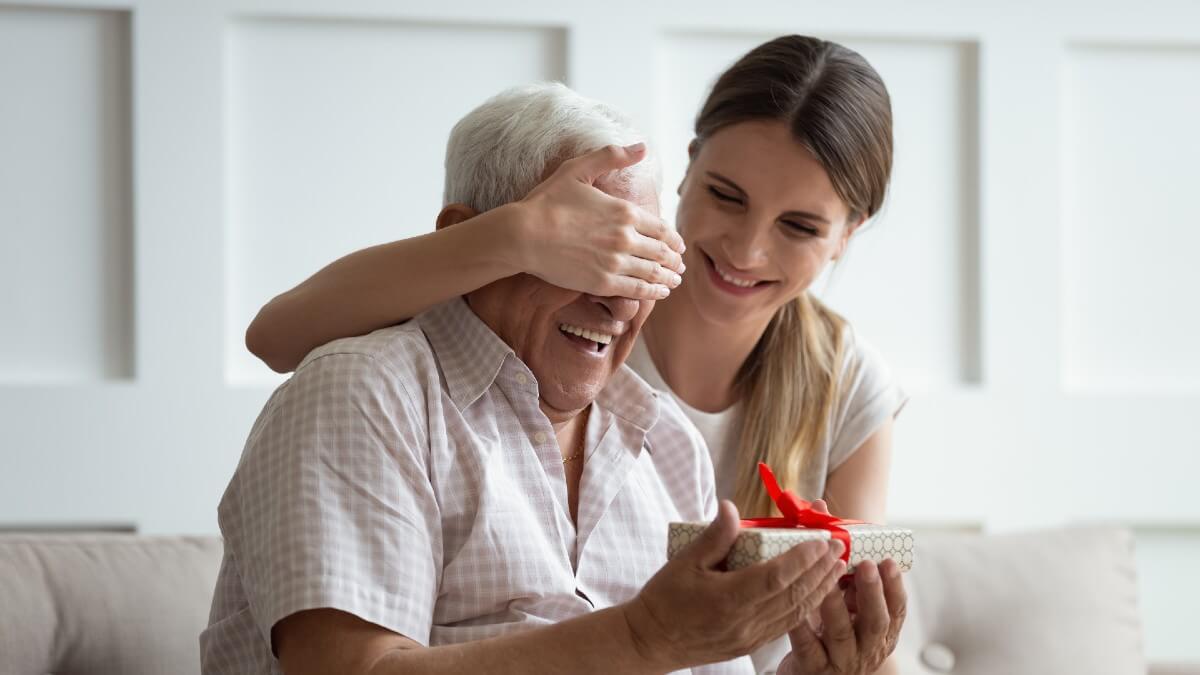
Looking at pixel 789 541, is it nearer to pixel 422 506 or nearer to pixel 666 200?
pixel 422 506

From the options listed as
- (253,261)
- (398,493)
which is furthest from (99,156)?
(398,493)

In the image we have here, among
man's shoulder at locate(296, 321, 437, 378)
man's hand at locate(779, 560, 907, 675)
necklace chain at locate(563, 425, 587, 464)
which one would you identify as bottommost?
man's hand at locate(779, 560, 907, 675)

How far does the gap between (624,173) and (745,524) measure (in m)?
0.38

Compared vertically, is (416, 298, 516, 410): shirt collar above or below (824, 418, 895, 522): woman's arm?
above

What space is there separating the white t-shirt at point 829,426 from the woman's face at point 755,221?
17cm

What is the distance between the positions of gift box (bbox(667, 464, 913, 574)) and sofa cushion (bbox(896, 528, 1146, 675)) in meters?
0.92

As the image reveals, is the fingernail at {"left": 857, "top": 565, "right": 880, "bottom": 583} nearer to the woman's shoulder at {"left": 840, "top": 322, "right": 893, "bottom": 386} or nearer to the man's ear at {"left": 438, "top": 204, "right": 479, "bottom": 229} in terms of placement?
the man's ear at {"left": 438, "top": 204, "right": 479, "bottom": 229}

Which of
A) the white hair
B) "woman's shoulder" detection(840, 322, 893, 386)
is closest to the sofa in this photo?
"woman's shoulder" detection(840, 322, 893, 386)

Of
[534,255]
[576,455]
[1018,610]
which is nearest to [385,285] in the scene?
[534,255]

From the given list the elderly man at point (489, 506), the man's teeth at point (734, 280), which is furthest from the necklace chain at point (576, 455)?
the man's teeth at point (734, 280)

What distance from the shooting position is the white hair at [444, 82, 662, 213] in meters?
1.31

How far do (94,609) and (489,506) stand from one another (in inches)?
29.4

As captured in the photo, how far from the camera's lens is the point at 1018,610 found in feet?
6.90

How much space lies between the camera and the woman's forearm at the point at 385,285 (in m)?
1.24
